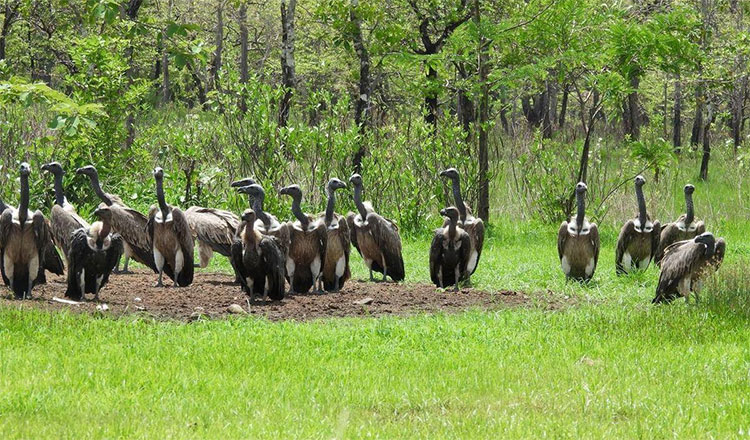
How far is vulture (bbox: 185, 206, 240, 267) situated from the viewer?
13.4 meters

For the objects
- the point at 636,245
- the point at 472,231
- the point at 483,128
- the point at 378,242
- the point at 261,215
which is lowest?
the point at 636,245

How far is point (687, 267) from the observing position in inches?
425

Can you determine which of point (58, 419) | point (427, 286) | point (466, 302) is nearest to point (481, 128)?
point (427, 286)

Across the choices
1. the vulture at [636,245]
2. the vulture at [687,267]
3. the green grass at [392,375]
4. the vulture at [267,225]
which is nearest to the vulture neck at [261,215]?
the vulture at [267,225]

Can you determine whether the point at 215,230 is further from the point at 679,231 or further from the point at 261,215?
the point at 679,231

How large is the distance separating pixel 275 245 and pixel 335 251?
1304mm

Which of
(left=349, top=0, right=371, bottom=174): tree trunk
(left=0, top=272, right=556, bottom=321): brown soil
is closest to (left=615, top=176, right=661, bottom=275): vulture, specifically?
(left=0, top=272, right=556, bottom=321): brown soil

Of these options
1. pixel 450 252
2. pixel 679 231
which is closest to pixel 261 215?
pixel 450 252

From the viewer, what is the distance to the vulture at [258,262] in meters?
11.0

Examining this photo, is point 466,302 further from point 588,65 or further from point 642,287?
point 588,65

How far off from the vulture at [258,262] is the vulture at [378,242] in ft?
7.29

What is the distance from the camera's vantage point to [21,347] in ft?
27.7

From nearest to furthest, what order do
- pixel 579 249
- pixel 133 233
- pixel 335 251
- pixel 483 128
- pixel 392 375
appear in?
pixel 392 375
pixel 335 251
pixel 579 249
pixel 133 233
pixel 483 128

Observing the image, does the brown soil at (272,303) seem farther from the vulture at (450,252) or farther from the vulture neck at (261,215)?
the vulture neck at (261,215)
